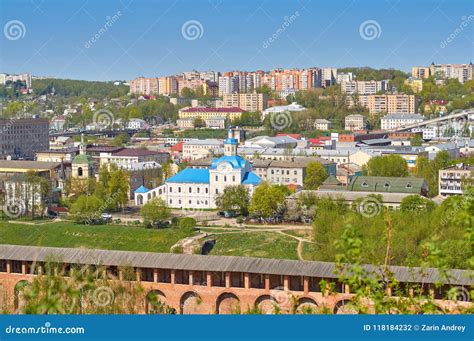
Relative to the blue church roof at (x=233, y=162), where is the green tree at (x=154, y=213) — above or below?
below

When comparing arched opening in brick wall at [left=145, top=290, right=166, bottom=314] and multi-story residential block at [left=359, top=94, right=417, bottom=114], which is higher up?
multi-story residential block at [left=359, top=94, right=417, bottom=114]

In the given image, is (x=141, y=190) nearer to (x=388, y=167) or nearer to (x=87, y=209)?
(x=87, y=209)

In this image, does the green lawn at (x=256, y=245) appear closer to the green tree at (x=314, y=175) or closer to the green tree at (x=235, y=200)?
the green tree at (x=235, y=200)

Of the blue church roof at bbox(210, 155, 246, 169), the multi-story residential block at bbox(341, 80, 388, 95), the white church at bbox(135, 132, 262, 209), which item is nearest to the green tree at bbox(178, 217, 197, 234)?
the white church at bbox(135, 132, 262, 209)

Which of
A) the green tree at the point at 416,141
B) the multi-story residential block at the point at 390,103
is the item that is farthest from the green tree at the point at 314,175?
the multi-story residential block at the point at 390,103

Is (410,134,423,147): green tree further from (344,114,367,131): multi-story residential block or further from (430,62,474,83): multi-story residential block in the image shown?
(430,62,474,83): multi-story residential block

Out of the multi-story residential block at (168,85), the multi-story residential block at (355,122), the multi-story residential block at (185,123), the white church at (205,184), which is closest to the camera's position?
the white church at (205,184)
